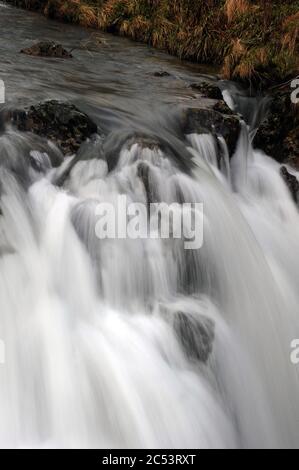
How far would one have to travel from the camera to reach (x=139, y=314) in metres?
4.42

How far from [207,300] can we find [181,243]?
0.57 metres

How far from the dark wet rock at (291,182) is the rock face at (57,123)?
265 centimetres

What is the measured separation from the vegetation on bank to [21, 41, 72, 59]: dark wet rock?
259 cm

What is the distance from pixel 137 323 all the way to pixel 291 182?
3432 mm

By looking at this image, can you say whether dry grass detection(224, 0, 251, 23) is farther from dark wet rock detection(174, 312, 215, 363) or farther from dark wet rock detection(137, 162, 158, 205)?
dark wet rock detection(174, 312, 215, 363)

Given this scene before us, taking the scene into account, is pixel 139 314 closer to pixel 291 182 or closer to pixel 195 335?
pixel 195 335

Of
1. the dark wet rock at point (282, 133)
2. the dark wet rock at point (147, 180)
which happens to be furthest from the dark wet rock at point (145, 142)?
the dark wet rock at point (282, 133)

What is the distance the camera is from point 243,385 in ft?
14.5

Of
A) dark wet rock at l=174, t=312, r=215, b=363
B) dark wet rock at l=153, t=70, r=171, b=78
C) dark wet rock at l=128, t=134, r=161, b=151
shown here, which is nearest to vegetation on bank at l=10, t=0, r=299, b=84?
dark wet rock at l=153, t=70, r=171, b=78

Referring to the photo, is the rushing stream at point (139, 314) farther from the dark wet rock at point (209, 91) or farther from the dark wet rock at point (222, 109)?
the dark wet rock at point (209, 91)

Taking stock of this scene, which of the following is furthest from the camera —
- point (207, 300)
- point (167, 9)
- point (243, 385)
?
point (167, 9)

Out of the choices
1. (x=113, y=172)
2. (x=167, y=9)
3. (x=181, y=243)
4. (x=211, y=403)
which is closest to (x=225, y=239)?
(x=181, y=243)

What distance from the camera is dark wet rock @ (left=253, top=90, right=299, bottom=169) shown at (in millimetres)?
7145
